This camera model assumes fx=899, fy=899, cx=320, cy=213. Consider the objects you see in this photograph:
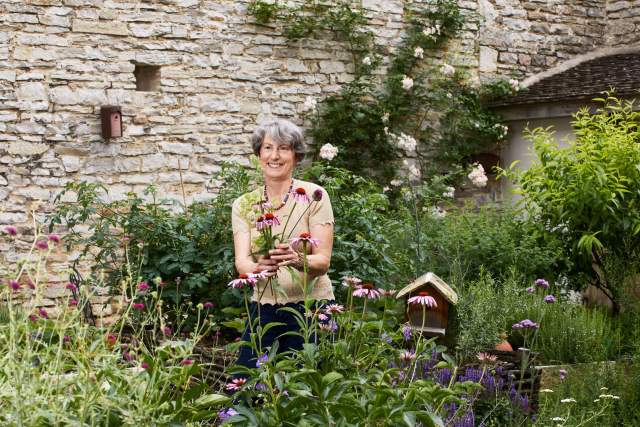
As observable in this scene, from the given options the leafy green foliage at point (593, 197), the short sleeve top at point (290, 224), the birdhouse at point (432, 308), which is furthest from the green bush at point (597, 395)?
the leafy green foliage at point (593, 197)

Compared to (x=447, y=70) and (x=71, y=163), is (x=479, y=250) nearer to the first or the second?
(x=447, y=70)

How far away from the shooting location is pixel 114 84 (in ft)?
24.8

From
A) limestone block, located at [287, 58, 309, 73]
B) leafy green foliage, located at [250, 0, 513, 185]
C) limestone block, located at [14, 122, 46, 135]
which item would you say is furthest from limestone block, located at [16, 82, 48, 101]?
limestone block, located at [287, 58, 309, 73]

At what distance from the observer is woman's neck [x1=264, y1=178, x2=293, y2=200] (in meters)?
3.83

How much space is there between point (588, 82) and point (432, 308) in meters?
5.10

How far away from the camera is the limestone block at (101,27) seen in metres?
7.42

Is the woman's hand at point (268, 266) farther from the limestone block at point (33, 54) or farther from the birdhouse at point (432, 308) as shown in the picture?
the limestone block at point (33, 54)

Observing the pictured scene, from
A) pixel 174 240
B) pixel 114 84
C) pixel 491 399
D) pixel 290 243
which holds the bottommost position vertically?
pixel 491 399

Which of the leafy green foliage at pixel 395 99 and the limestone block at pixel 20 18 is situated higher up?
the limestone block at pixel 20 18

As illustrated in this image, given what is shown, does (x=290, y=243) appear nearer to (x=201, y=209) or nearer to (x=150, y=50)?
(x=201, y=209)

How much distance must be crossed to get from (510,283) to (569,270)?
4.26ft

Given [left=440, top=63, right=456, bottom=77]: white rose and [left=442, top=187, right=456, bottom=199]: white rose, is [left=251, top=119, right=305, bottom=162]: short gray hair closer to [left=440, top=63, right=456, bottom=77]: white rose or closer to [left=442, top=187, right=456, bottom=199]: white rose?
A: [left=442, top=187, right=456, bottom=199]: white rose

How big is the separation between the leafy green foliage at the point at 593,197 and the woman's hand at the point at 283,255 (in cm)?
365

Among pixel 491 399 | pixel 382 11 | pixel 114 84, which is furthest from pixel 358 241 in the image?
pixel 382 11
